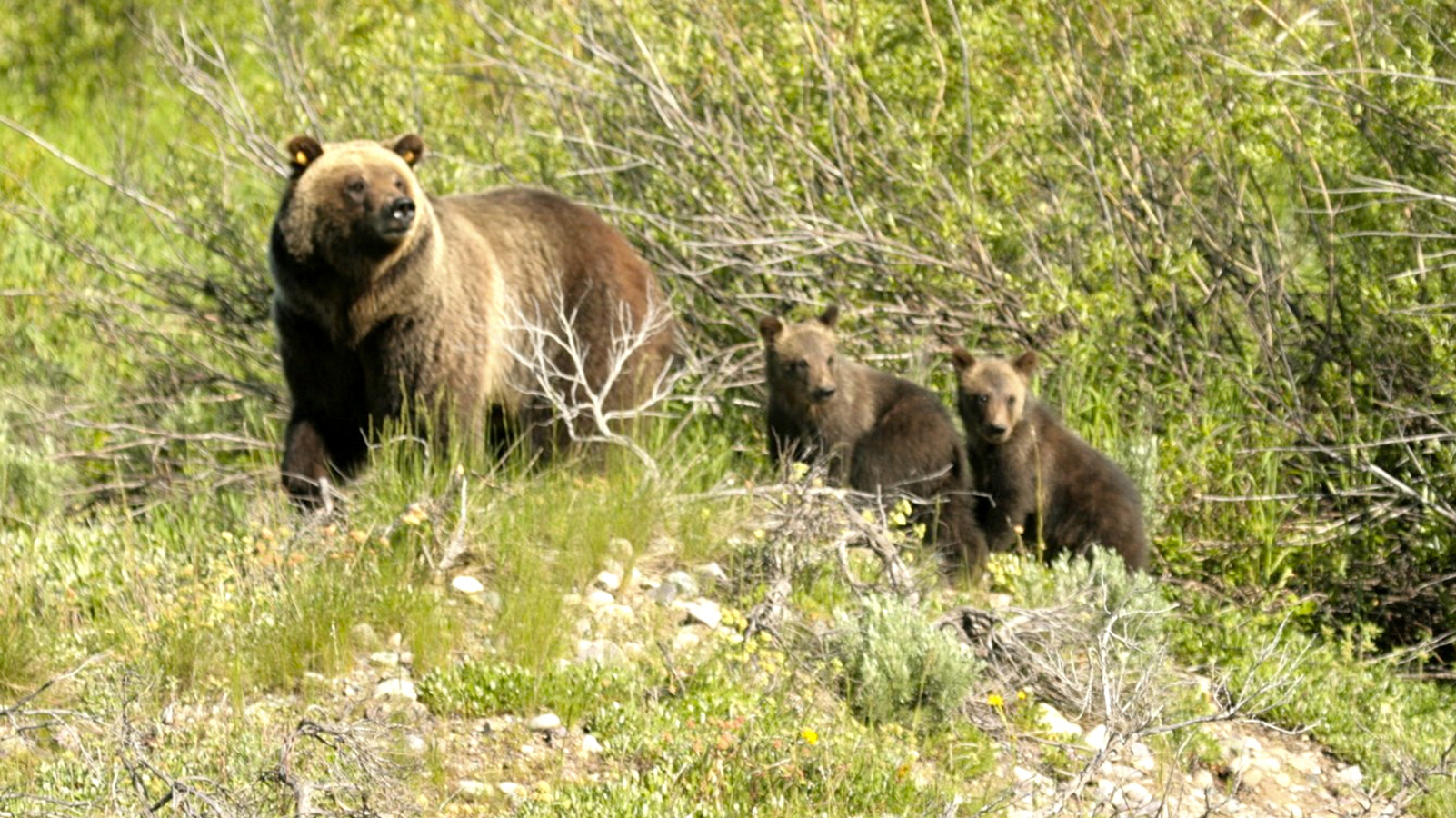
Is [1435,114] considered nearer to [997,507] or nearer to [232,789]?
[997,507]

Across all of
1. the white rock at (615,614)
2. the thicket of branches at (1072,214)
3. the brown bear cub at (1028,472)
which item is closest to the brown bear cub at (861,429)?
the brown bear cub at (1028,472)

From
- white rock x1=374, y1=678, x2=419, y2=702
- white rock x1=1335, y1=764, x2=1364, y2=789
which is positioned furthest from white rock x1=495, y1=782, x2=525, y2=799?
white rock x1=1335, y1=764, x2=1364, y2=789

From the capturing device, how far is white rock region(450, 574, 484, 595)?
264 inches

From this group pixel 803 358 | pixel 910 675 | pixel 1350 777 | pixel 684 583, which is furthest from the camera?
pixel 803 358

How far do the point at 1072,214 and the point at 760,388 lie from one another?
1.93 metres

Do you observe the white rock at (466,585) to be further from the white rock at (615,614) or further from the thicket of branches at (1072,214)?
the thicket of branches at (1072,214)

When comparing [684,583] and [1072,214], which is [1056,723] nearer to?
[684,583]

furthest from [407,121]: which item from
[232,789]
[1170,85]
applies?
[232,789]

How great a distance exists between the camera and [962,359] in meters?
7.99

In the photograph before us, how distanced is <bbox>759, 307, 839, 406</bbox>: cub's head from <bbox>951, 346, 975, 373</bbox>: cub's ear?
55 centimetres

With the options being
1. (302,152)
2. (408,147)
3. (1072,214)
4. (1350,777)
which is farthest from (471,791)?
(1072,214)

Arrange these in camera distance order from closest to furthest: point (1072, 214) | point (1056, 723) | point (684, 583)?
point (1056, 723) < point (684, 583) < point (1072, 214)

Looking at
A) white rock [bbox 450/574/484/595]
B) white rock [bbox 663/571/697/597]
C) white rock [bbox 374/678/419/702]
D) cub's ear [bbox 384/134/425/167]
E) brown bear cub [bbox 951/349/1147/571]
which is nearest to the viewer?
white rock [bbox 374/678/419/702]

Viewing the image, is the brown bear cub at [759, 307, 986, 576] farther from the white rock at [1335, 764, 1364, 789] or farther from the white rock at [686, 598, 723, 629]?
the white rock at [1335, 764, 1364, 789]
